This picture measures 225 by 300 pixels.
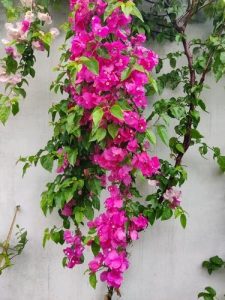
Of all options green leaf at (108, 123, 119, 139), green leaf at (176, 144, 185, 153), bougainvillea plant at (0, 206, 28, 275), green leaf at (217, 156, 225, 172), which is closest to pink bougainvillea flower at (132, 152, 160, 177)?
green leaf at (108, 123, 119, 139)

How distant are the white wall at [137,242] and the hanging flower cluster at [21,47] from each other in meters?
0.18

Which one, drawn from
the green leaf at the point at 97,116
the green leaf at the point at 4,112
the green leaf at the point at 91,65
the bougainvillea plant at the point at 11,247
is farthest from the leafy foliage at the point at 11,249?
the green leaf at the point at 91,65

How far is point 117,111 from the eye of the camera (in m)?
1.31

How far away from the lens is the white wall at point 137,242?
6.55ft

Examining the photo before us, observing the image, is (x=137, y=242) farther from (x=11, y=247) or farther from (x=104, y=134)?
(x=104, y=134)

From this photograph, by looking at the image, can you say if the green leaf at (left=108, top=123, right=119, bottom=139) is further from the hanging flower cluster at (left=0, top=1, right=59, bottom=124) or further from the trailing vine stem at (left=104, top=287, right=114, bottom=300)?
the trailing vine stem at (left=104, top=287, right=114, bottom=300)

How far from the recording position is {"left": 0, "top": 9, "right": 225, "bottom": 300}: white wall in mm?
1996

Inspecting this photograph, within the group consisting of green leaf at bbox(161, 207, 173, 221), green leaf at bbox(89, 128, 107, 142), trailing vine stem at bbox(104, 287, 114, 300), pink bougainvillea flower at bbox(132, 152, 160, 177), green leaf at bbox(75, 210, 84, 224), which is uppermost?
green leaf at bbox(89, 128, 107, 142)

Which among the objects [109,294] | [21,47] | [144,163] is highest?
[21,47]

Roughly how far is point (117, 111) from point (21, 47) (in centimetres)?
61

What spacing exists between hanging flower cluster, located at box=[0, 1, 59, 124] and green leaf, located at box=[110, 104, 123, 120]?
21.8 inches

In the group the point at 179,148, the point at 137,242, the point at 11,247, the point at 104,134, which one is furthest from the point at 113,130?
the point at 11,247

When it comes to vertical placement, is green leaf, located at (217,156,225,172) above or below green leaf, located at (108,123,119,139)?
above

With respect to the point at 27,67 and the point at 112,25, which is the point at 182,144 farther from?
the point at 27,67
